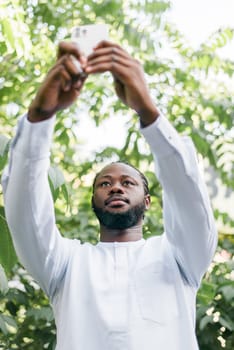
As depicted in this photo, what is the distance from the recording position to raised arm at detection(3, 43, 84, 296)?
136cm

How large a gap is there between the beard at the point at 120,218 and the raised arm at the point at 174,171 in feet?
0.35

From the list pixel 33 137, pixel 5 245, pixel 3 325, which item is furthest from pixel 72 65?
pixel 3 325

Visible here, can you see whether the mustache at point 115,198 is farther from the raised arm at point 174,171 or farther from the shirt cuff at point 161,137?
the shirt cuff at point 161,137

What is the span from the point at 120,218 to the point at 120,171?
142 millimetres

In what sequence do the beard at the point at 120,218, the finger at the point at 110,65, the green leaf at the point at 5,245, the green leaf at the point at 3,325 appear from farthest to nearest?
the green leaf at the point at 3,325 < the green leaf at the point at 5,245 < the beard at the point at 120,218 < the finger at the point at 110,65

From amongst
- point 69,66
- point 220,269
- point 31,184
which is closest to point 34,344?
point 220,269

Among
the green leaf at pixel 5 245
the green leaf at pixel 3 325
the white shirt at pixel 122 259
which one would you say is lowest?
the green leaf at pixel 3 325

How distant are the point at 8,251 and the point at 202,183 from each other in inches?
34.0

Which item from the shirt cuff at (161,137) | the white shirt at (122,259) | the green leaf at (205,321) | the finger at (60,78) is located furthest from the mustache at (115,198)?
the green leaf at (205,321)

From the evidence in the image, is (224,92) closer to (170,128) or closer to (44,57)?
(44,57)

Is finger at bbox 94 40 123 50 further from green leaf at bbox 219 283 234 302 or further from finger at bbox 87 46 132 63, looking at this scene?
green leaf at bbox 219 283 234 302

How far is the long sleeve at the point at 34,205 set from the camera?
1.43m

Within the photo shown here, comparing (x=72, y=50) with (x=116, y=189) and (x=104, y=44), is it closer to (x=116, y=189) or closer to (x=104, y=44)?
(x=104, y=44)

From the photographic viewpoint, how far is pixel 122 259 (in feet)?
5.69
